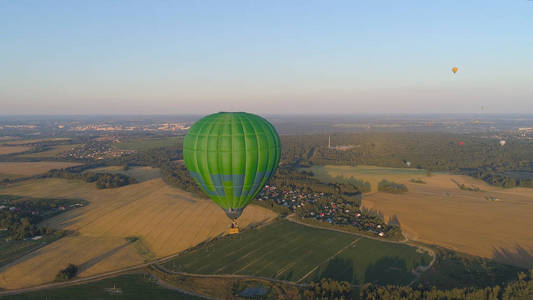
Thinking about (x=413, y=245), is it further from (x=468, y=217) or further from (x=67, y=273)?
(x=67, y=273)

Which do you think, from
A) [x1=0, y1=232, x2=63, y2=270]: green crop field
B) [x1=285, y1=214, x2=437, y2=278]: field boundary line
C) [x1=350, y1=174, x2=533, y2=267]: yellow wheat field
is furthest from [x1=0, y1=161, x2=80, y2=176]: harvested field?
[x1=350, y1=174, x2=533, y2=267]: yellow wheat field

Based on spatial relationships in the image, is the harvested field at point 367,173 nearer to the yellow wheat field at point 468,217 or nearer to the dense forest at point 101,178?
the yellow wheat field at point 468,217

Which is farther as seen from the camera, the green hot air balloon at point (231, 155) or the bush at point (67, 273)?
the bush at point (67, 273)

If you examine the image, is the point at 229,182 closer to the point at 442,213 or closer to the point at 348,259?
the point at 348,259

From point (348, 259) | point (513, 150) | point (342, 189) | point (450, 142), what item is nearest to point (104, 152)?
point (342, 189)

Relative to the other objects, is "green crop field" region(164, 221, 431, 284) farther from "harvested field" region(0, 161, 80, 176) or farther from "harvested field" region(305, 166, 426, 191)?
"harvested field" region(0, 161, 80, 176)

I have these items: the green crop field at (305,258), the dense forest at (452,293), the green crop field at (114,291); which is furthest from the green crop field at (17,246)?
the dense forest at (452,293)
